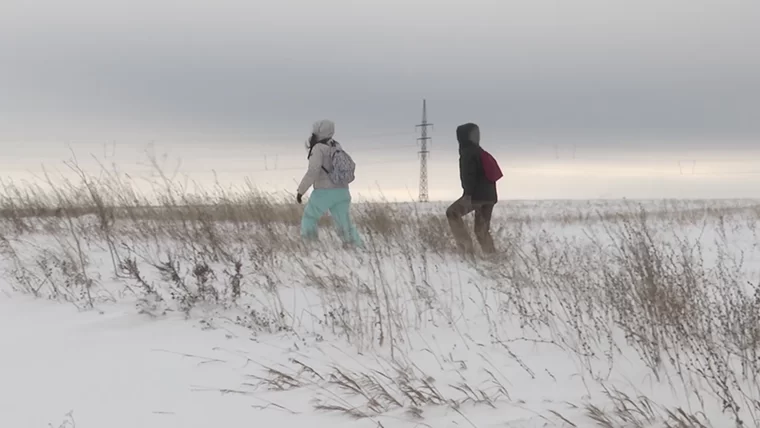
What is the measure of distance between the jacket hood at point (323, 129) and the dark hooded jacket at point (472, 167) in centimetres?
140

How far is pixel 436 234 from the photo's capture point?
6402mm

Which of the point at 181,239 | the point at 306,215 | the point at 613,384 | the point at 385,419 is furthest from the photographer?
the point at 306,215

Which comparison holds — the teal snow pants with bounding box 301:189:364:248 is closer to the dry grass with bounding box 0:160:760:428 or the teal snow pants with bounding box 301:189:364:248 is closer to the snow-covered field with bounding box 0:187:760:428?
the dry grass with bounding box 0:160:760:428

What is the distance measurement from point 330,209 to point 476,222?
1602 mm

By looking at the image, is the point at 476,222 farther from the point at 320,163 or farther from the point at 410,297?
the point at 410,297

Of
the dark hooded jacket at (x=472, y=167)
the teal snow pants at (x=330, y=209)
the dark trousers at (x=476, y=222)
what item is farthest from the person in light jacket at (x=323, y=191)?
the dark hooded jacket at (x=472, y=167)

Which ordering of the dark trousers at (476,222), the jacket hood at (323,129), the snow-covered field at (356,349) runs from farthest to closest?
the jacket hood at (323,129) → the dark trousers at (476,222) → the snow-covered field at (356,349)

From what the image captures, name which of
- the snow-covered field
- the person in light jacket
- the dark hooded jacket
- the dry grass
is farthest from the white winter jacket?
the dark hooded jacket

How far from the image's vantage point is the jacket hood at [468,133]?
6.02 m

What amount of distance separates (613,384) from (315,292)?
217 centimetres

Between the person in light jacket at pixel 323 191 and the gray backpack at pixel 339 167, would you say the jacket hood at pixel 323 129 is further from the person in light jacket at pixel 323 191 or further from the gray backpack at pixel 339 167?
the gray backpack at pixel 339 167

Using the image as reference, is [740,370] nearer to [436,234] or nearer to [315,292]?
[315,292]

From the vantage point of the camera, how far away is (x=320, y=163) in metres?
6.09

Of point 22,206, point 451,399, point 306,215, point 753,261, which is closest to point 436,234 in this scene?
point 306,215
